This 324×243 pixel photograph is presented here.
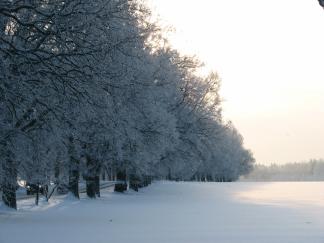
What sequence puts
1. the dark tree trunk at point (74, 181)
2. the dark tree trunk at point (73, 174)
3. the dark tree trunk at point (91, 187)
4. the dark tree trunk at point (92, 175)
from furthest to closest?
1. the dark tree trunk at point (91, 187)
2. the dark tree trunk at point (92, 175)
3. the dark tree trunk at point (74, 181)
4. the dark tree trunk at point (73, 174)


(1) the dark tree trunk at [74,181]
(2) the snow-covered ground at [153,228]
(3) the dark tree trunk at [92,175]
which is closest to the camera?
(2) the snow-covered ground at [153,228]

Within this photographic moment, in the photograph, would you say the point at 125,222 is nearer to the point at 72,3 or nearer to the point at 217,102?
the point at 72,3

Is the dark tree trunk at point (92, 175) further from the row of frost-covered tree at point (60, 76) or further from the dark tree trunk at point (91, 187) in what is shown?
the row of frost-covered tree at point (60, 76)

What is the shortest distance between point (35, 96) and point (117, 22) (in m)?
3.10

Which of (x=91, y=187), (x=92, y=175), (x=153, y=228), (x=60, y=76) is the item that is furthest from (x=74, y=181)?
(x=60, y=76)

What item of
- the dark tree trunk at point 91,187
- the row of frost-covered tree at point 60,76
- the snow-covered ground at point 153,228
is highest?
the row of frost-covered tree at point 60,76

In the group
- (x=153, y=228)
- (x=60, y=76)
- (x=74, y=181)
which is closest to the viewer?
(x=60, y=76)

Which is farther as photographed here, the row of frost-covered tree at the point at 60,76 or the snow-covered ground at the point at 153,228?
the snow-covered ground at the point at 153,228

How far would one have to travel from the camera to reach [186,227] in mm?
17125

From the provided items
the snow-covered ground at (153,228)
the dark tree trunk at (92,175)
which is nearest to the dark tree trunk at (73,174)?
the dark tree trunk at (92,175)

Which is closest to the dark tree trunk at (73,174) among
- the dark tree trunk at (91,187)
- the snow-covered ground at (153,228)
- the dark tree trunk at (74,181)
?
the dark tree trunk at (74,181)

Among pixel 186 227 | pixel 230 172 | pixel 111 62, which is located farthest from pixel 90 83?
pixel 230 172

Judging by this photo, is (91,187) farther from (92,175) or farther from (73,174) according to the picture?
(73,174)

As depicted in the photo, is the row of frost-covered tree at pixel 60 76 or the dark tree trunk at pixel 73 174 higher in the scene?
the row of frost-covered tree at pixel 60 76
